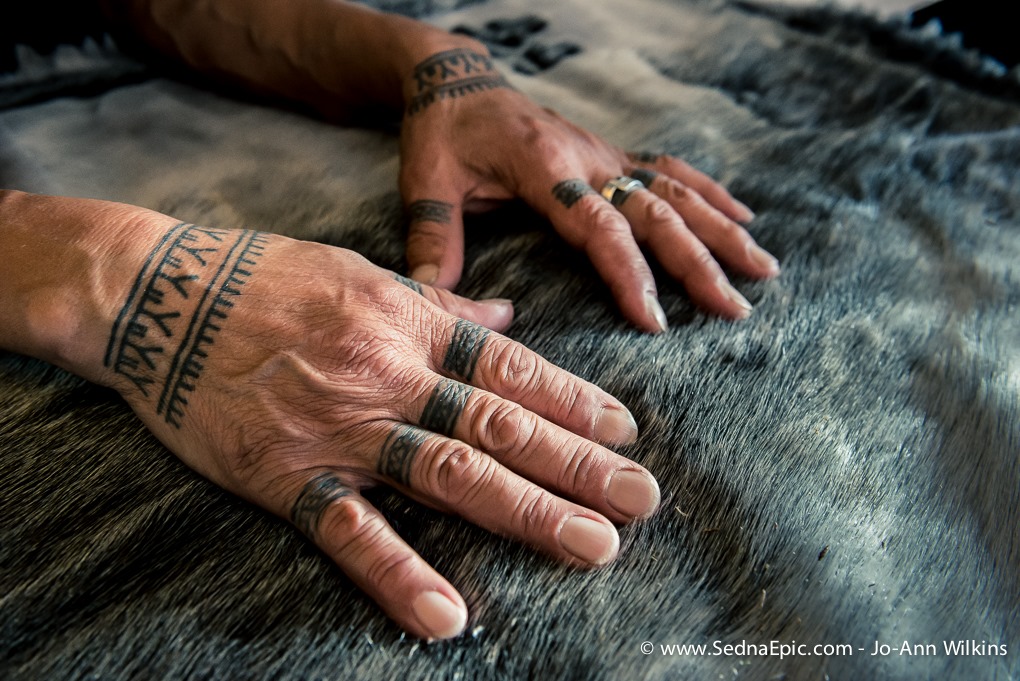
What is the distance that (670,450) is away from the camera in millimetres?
670

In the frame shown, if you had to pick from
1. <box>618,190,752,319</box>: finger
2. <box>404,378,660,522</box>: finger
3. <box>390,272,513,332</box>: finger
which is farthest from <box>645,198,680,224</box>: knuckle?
<box>404,378,660,522</box>: finger

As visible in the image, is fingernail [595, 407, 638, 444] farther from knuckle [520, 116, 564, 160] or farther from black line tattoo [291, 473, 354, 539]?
knuckle [520, 116, 564, 160]

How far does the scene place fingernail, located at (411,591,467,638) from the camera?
55cm

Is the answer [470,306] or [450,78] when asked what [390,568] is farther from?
[450,78]

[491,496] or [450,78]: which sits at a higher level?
[450,78]

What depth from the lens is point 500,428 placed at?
66cm

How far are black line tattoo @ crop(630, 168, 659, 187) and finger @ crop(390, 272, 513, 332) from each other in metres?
0.32

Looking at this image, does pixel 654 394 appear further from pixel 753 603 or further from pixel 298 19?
pixel 298 19

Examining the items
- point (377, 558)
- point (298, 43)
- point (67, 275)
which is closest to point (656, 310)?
point (377, 558)

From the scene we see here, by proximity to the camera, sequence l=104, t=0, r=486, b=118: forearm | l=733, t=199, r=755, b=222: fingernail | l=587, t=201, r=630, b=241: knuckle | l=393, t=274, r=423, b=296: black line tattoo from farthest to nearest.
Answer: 1. l=104, t=0, r=486, b=118: forearm
2. l=733, t=199, r=755, b=222: fingernail
3. l=587, t=201, r=630, b=241: knuckle
4. l=393, t=274, r=423, b=296: black line tattoo

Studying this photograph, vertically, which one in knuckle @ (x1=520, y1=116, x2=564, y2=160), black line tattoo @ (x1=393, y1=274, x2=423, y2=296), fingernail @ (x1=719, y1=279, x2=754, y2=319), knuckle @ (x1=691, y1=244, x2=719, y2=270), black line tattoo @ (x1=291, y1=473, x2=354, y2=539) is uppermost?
knuckle @ (x1=520, y1=116, x2=564, y2=160)

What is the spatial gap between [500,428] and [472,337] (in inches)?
4.5

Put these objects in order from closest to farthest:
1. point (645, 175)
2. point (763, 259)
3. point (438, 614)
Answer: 1. point (438, 614)
2. point (763, 259)
3. point (645, 175)

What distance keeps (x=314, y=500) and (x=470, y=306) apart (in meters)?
0.27
